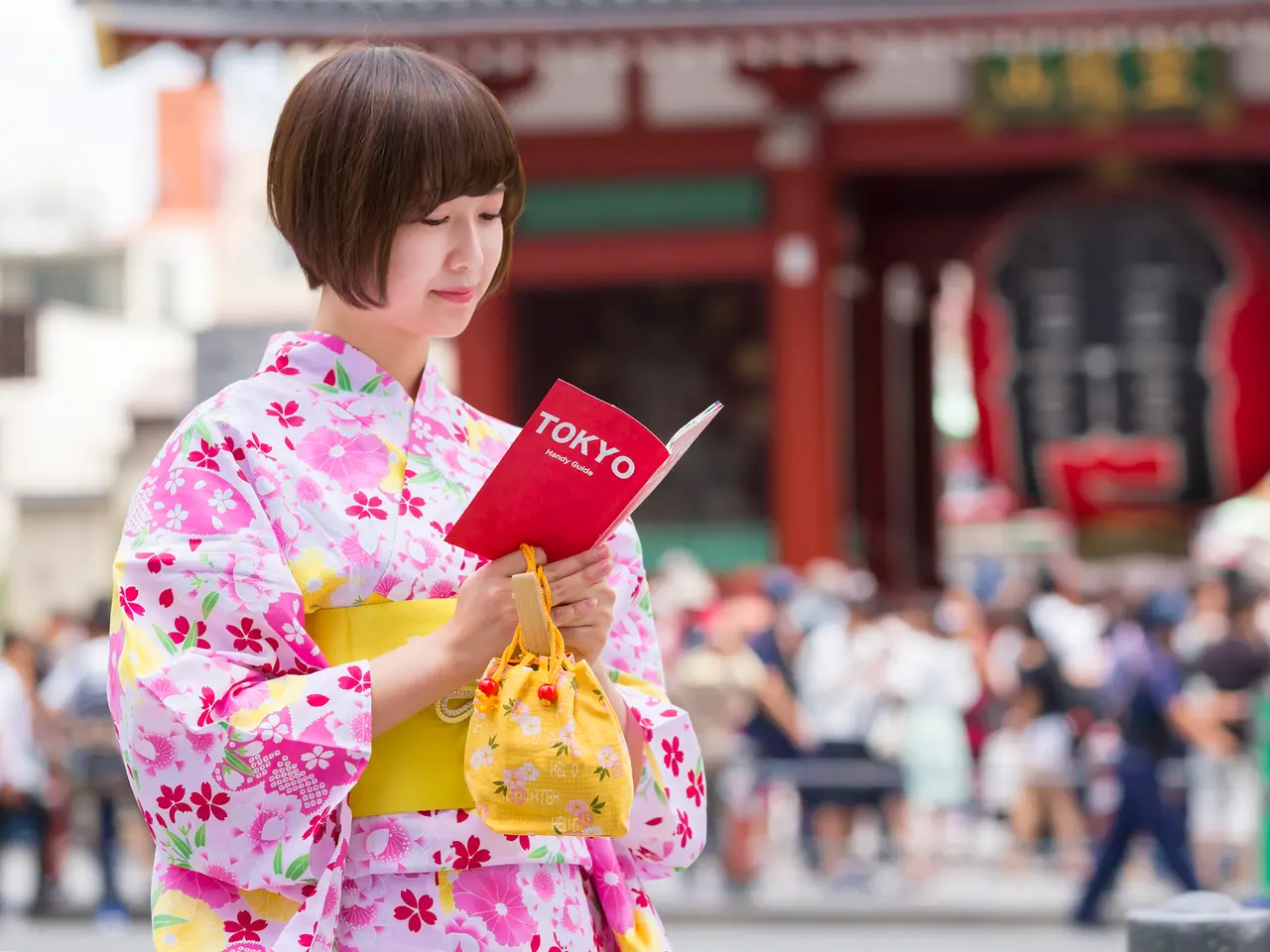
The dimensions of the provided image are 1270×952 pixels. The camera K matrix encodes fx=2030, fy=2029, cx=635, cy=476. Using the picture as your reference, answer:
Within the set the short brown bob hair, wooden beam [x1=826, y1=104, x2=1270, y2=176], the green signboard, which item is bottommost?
the short brown bob hair

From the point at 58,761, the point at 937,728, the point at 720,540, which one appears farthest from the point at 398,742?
the point at 720,540

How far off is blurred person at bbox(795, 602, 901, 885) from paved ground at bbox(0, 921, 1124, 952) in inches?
32.9

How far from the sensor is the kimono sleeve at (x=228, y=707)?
6.81ft

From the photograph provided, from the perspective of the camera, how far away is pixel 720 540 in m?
13.5

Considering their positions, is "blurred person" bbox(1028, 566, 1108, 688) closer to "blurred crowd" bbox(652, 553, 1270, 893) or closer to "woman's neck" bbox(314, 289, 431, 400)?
"blurred crowd" bbox(652, 553, 1270, 893)

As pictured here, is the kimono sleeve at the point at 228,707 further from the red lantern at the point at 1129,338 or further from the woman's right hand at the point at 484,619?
the red lantern at the point at 1129,338

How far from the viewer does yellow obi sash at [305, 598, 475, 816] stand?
2180 millimetres

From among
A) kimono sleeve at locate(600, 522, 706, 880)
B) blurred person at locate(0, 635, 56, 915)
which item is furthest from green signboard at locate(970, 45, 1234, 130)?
kimono sleeve at locate(600, 522, 706, 880)

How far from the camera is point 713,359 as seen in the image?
45.4 feet

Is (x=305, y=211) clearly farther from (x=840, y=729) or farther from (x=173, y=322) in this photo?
(x=173, y=322)

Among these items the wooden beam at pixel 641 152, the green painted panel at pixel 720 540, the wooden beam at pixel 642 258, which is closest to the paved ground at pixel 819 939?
the green painted panel at pixel 720 540

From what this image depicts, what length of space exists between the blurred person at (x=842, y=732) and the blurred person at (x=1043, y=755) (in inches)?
30.9

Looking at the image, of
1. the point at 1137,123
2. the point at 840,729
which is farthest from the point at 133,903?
the point at 1137,123

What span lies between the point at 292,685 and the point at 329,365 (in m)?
0.40
